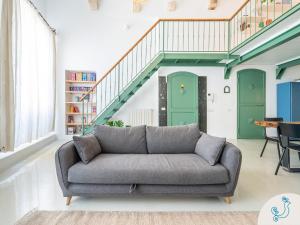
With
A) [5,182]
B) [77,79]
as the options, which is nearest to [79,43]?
[77,79]

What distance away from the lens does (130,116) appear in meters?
7.16

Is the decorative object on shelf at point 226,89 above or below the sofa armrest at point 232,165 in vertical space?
above

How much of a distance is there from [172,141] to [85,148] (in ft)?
4.10

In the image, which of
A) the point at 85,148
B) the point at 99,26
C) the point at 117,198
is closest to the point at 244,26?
the point at 99,26

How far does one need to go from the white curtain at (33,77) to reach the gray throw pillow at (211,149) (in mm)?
3486

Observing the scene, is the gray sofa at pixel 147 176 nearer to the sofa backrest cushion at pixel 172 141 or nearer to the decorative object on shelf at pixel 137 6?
the sofa backrest cushion at pixel 172 141

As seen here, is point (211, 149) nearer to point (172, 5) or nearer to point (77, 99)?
point (77, 99)

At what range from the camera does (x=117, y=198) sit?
2646 mm

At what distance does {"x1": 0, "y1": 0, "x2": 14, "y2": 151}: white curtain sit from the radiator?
13.0ft

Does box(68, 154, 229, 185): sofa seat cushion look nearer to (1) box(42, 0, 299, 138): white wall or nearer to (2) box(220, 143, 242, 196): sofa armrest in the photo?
(2) box(220, 143, 242, 196): sofa armrest

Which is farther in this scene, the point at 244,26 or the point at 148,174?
the point at 244,26

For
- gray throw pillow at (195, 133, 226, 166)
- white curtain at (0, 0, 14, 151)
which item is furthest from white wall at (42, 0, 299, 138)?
gray throw pillow at (195, 133, 226, 166)

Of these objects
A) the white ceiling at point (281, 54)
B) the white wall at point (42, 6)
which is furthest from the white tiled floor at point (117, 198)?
the white wall at point (42, 6)

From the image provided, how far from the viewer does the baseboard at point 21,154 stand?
377 cm
